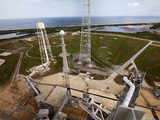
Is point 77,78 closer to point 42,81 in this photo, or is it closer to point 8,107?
point 42,81

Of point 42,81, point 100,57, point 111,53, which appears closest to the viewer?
point 42,81

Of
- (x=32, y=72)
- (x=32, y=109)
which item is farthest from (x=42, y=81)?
(x=32, y=109)

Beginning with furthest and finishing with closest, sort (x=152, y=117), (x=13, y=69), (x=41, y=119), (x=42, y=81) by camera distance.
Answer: (x=13, y=69) → (x=42, y=81) → (x=152, y=117) → (x=41, y=119)

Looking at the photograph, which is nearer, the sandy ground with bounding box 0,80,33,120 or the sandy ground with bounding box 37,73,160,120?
the sandy ground with bounding box 0,80,33,120

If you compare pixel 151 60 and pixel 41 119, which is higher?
pixel 151 60

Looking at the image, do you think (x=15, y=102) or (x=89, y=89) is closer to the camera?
(x=15, y=102)

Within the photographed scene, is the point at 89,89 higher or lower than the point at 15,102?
higher

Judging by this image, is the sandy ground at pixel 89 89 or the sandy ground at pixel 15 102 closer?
the sandy ground at pixel 15 102

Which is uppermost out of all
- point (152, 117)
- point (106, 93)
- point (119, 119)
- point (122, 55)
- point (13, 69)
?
point (119, 119)
